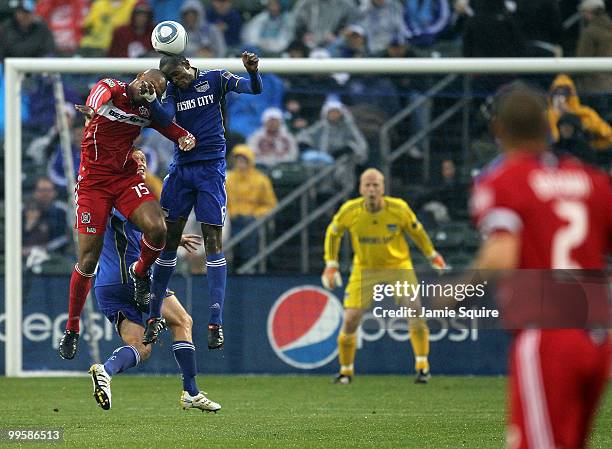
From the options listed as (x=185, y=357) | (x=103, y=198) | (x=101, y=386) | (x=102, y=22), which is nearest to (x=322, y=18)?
(x=102, y=22)

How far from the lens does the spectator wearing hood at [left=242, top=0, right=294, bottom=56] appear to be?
62.4 ft

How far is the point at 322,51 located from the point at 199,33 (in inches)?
73.5

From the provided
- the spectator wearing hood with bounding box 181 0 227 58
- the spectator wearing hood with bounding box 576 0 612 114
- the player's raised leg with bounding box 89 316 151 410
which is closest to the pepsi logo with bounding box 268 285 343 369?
the spectator wearing hood with bounding box 181 0 227 58

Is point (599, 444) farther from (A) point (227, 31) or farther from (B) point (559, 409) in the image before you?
(A) point (227, 31)

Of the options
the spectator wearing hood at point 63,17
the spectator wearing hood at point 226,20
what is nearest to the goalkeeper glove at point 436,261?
the spectator wearing hood at point 226,20

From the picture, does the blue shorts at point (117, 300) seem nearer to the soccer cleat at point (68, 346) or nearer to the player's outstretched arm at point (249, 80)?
the soccer cleat at point (68, 346)

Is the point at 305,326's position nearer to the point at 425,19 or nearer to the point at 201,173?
the point at 201,173

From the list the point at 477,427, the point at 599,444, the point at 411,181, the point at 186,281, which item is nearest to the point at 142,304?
the point at 477,427

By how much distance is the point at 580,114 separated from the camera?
1557 centimetres

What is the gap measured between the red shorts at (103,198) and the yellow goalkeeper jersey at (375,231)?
492 cm

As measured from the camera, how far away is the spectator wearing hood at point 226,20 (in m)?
19.3

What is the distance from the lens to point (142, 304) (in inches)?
410

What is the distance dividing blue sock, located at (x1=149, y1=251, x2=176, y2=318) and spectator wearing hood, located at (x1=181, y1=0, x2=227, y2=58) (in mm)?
8216

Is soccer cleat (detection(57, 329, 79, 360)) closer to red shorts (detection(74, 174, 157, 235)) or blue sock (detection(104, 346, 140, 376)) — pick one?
blue sock (detection(104, 346, 140, 376))
